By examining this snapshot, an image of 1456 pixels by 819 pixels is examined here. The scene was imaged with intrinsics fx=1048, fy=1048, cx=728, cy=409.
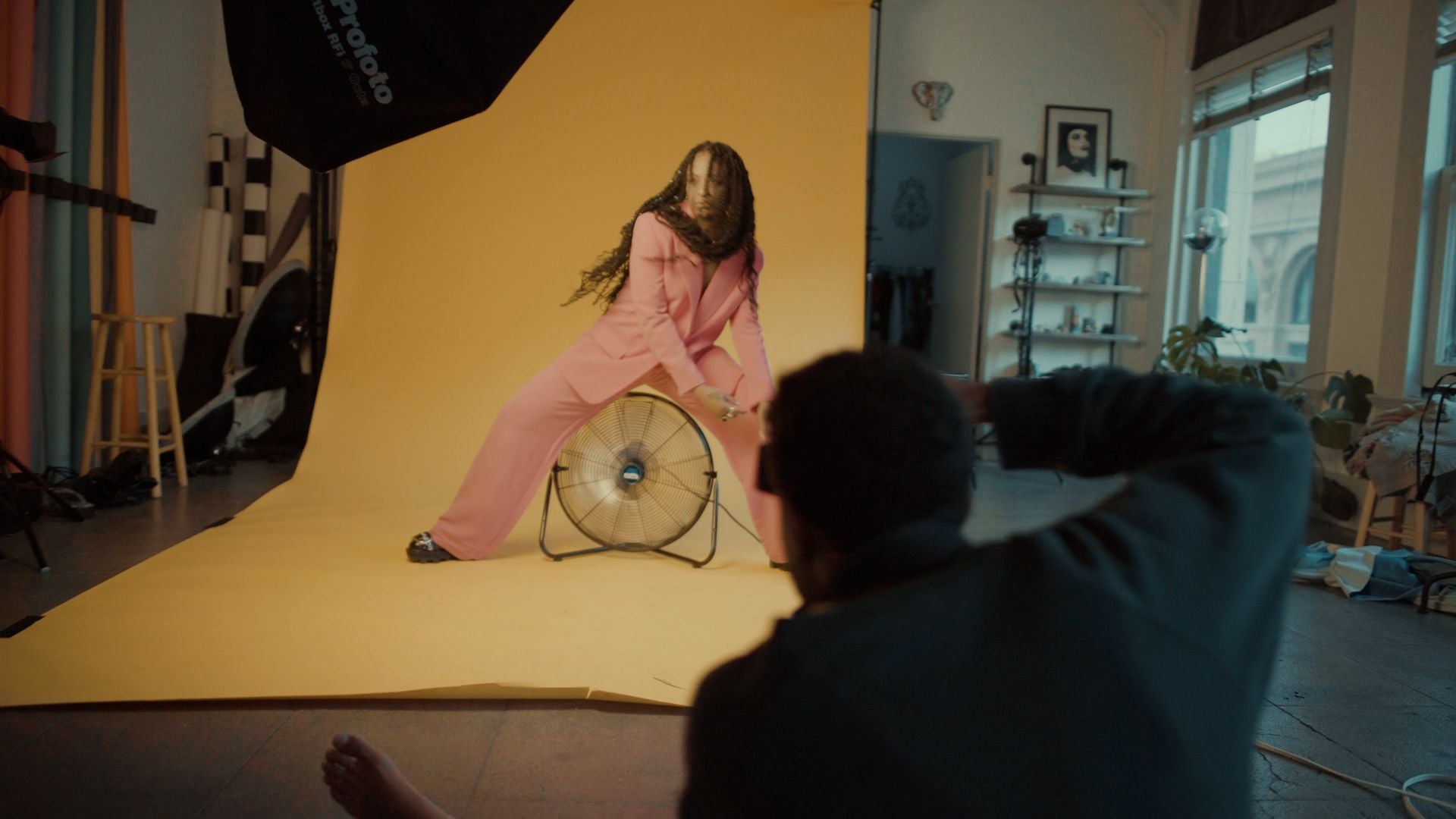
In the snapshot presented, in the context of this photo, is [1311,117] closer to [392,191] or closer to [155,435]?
[392,191]

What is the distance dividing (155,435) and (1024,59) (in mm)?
6282

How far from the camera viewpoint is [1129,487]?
811 millimetres

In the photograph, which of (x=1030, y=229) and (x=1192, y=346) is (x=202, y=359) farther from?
(x=1192, y=346)

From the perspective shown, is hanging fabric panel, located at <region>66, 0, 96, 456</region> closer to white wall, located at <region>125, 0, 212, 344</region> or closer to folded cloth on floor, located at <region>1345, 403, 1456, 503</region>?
white wall, located at <region>125, 0, 212, 344</region>

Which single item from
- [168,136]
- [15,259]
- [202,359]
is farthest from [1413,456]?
[168,136]

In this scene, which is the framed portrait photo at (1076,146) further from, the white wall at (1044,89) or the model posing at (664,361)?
the model posing at (664,361)

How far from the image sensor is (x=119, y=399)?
532 cm

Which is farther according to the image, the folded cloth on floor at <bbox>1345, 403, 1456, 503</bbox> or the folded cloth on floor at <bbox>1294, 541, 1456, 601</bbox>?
the folded cloth on floor at <bbox>1345, 403, 1456, 503</bbox>

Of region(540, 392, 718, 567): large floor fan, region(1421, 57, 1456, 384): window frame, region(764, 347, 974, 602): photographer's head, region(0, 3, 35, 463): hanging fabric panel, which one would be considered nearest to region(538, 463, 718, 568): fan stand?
region(540, 392, 718, 567): large floor fan

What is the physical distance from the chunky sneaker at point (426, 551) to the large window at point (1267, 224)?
5.07 meters

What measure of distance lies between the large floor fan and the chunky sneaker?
14.7 inches

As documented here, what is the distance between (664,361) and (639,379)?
0.13 meters

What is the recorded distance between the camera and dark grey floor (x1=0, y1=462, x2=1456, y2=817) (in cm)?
207

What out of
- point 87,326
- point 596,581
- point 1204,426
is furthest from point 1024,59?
point 1204,426
